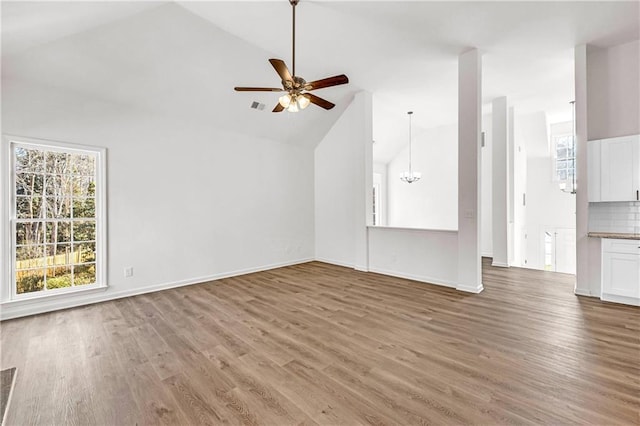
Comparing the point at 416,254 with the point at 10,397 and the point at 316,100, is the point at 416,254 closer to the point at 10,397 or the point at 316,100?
the point at 316,100

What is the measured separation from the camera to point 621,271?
136 inches

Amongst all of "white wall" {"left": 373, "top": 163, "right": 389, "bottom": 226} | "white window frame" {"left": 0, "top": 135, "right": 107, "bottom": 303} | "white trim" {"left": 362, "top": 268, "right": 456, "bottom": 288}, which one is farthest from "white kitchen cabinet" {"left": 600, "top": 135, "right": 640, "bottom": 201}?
"white window frame" {"left": 0, "top": 135, "right": 107, "bottom": 303}

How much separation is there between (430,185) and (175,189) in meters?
6.55

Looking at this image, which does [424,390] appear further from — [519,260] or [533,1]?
[519,260]

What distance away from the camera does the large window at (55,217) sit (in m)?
3.44

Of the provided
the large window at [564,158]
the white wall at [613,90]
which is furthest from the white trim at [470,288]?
the large window at [564,158]

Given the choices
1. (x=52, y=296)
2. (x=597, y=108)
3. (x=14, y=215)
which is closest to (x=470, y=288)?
(x=597, y=108)

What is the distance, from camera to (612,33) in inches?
137

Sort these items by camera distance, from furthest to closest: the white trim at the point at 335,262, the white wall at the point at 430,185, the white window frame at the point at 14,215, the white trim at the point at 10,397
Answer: the white wall at the point at 430,185, the white trim at the point at 335,262, the white window frame at the point at 14,215, the white trim at the point at 10,397

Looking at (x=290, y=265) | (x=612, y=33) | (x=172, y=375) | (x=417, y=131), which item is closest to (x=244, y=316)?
(x=172, y=375)

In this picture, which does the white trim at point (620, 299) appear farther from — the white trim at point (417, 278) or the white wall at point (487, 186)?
the white wall at point (487, 186)

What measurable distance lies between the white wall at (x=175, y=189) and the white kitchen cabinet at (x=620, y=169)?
5.23 m

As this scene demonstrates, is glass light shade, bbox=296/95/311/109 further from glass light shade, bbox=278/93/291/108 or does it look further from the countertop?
the countertop

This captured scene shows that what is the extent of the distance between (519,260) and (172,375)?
8.12 m
